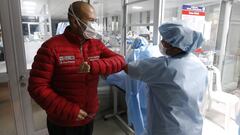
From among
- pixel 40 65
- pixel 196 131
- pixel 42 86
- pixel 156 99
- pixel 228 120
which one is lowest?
pixel 228 120

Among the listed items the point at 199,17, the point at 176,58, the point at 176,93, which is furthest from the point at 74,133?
the point at 199,17

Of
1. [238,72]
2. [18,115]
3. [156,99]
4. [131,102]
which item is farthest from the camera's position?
[238,72]

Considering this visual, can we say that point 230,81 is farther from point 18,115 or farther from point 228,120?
point 18,115

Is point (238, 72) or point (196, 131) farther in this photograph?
point (238, 72)

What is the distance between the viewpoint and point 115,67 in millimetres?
1089

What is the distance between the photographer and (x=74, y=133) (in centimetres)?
120

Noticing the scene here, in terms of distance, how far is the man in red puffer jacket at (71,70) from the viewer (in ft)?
3.04

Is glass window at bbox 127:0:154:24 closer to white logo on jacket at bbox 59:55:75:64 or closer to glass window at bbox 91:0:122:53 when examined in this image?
glass window at bbox 91:0:122:53

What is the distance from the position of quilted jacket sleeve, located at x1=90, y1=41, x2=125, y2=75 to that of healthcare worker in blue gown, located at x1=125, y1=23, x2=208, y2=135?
8cm

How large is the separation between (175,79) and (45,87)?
74 cm

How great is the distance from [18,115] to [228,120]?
255 centimetres

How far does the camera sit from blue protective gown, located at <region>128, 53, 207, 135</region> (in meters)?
1.06

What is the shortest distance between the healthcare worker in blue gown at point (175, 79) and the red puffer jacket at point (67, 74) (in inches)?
8.8

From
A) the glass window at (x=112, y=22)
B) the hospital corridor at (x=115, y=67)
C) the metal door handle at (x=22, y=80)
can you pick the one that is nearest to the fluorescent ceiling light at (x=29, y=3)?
the hospital corridor at (x=115, y=67)
